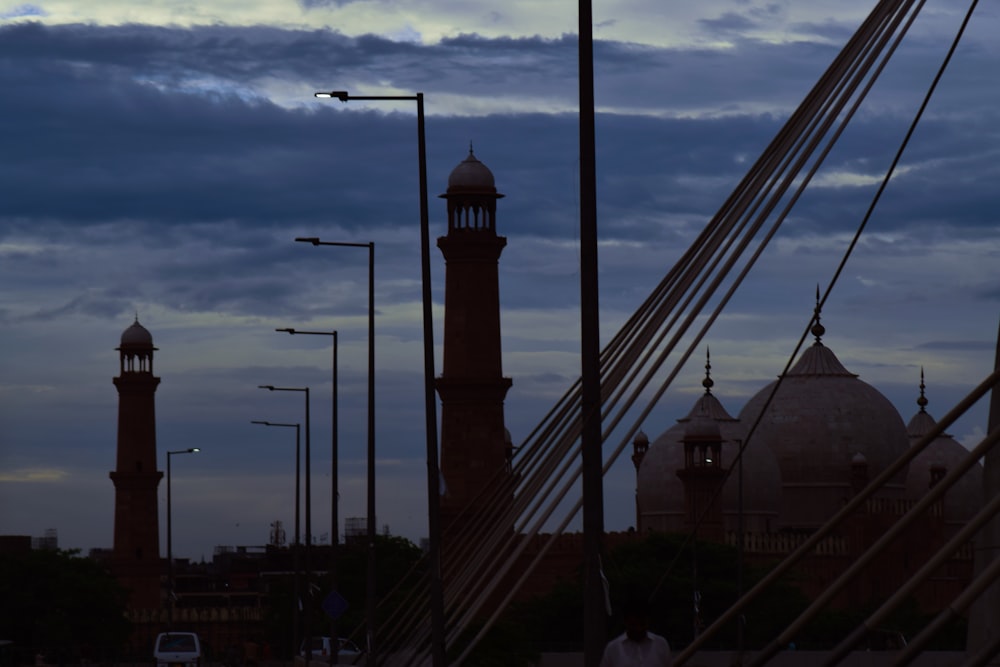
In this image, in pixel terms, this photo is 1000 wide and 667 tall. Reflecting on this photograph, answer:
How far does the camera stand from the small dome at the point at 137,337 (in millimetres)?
109688

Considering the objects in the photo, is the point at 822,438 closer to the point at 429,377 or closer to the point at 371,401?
the point at 371,401

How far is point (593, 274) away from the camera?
757 inches

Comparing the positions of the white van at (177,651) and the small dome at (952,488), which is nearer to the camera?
the white van at (177,651)

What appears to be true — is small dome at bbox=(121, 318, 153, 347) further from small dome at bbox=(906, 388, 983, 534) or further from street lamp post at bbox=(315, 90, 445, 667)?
street lamp post at bbox=(315, 90, 445, 667)

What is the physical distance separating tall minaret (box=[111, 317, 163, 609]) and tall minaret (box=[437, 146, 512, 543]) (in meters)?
29.8

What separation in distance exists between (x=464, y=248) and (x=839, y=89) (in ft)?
200

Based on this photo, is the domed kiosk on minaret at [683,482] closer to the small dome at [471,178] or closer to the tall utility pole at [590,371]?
the small dome at [471,178]

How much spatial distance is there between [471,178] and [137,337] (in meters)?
34.2

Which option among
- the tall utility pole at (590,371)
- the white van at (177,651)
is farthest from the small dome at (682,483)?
the tall utility pole at (590,371)

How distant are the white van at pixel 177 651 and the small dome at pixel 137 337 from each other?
65.8m

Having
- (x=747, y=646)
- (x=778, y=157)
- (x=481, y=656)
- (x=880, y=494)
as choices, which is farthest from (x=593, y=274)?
(x=880, y=494)

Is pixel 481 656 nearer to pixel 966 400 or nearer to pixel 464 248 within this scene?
pixel 966 400

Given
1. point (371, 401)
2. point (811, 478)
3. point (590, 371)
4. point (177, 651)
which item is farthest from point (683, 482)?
point (590, 371)

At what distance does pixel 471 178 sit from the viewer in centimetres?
8150
